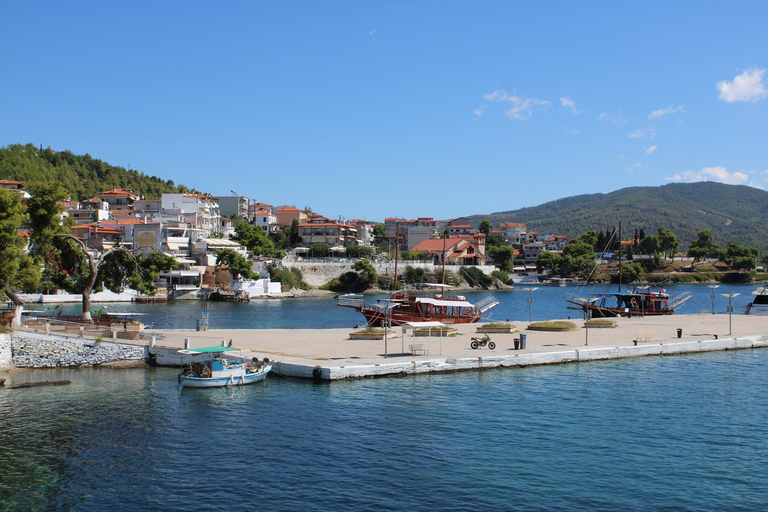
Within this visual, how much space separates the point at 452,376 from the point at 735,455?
1155cm

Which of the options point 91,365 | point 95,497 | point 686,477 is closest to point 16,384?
point 91,365

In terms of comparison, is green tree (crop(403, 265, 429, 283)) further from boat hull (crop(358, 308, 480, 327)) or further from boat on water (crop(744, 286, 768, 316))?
boat on water (crop(744, 286, 768, 316))

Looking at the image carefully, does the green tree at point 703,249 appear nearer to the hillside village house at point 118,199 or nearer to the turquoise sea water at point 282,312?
the turquoise sea water at point 282,312

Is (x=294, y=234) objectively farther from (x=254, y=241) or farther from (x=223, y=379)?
(x=223, y=379)

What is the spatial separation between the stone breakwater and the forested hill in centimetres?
9625

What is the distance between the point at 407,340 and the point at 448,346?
2.61 metres

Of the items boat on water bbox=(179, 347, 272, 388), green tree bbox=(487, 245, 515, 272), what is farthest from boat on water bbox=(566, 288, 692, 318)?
green tree bbox=(487, 245, 515, 272)

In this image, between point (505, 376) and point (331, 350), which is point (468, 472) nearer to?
point (505, 376)

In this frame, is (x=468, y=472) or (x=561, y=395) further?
(x=561, y=395)

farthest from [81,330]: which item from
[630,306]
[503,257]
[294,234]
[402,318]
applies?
[503,257]

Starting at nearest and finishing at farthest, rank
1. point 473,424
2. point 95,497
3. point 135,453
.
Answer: point 95,497
point 135,453
point 473,424

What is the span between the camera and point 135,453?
54.2 feet

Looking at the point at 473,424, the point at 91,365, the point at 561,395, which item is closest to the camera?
the point at 473,424

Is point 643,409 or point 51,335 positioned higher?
point 51,335
